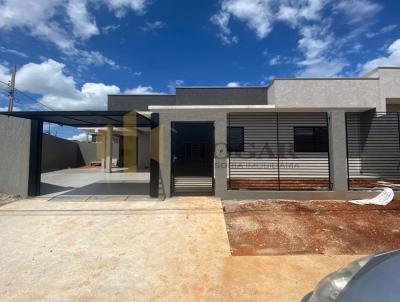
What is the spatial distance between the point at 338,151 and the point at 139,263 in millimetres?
6605

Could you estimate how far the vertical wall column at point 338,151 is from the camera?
7.57 metres

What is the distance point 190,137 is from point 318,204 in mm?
11457

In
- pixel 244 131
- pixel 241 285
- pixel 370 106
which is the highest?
pixel 370 106

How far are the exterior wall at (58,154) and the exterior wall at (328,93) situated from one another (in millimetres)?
15355

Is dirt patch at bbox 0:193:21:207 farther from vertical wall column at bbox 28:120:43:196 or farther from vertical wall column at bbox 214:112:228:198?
vertical wall column at bbox 214:112:228:198

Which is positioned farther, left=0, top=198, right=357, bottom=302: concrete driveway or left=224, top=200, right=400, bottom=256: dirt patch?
left=224, top=200, right=400, bottom=256: dirt patch

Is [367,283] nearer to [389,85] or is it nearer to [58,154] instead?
[389,85]

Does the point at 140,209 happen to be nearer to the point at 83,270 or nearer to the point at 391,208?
the point at 83,270

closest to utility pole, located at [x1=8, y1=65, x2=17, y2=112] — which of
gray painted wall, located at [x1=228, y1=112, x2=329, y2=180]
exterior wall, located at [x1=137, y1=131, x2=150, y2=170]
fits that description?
exterior wall, located at [x1=137, y1=131, x2=150, y2=170]

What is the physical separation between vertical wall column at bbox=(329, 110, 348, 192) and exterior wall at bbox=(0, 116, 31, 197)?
9.33 m

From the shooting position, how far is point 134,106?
16.4 metres

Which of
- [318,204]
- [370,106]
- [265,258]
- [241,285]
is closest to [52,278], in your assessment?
[241,285]

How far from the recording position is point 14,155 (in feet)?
26.0

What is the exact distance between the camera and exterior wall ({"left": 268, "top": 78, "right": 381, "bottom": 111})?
465 inches
